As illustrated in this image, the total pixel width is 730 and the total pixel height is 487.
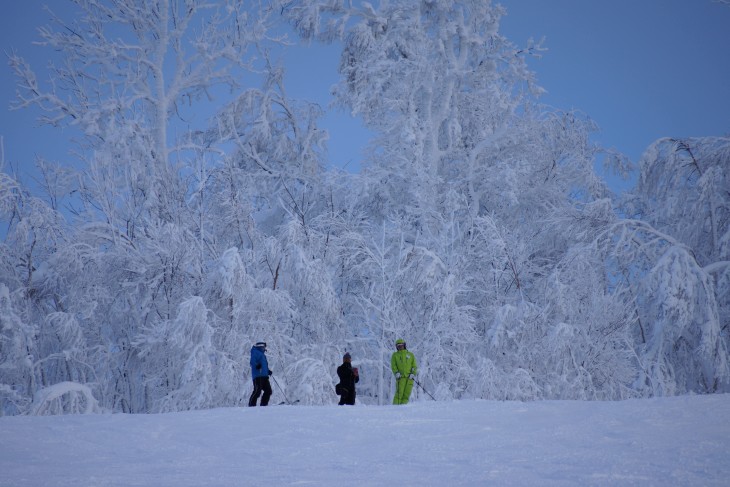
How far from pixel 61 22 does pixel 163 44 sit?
10.9 ft

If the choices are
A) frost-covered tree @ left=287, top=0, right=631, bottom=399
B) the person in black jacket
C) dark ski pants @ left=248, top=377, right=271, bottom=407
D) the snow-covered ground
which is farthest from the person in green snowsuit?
Result: frost-covered tree @ left=287, top=0, right=631, bottom=399

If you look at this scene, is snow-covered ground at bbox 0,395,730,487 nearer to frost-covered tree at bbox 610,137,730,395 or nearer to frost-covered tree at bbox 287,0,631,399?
frost-covered tree at bbox 610,137,730,395

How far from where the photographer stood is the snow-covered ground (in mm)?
5051

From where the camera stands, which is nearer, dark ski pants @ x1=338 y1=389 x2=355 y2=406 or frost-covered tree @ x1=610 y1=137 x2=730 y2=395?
dark ski pants @ x1=338 y1=389 x2=355 y2=406

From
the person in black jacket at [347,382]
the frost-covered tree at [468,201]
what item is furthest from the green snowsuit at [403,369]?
the frost-covered tree at [468,201]

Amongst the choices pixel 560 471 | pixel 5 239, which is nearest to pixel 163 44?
pixel 5 239

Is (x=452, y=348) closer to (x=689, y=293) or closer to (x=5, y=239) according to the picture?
(x=689, y=293)

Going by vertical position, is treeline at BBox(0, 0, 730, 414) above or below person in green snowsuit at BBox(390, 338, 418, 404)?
above

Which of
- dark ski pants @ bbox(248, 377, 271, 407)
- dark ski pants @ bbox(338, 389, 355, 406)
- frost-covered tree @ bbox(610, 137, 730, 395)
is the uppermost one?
frost-covered tree @ bbox(610, 137, 730, 395)

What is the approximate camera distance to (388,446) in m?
6.64

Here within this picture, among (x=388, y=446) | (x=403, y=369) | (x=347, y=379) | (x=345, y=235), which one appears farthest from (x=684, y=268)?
(x=388, y=446)

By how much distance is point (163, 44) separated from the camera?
22.9 meters

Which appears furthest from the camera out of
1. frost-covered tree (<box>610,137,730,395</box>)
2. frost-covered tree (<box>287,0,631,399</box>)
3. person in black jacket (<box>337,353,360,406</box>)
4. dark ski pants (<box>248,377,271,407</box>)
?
frost-covered tree (<box>287,0,631,399</box>)

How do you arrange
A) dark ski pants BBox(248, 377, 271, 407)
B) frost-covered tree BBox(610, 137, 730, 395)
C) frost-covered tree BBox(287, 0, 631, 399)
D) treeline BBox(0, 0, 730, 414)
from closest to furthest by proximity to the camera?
dark ski pants BBox(248, 377, 271, 407)
frost-covered tree BBox(610, 137, 730, 395)
treeline BBox(0, 0, 730, 414)
frost-covered tree BBox(287, 0, 631, 399)
